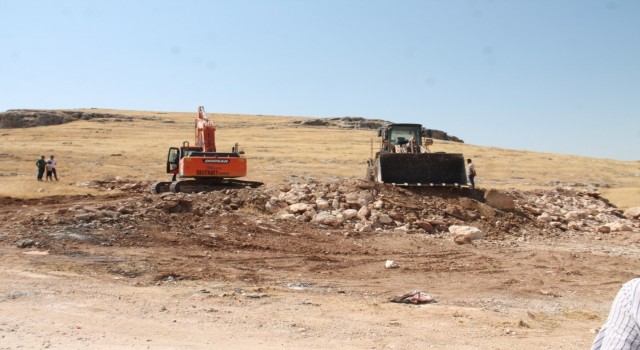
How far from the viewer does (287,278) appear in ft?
30.6

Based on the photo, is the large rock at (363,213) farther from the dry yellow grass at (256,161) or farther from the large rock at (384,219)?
the dry yellow grass at (256,161)

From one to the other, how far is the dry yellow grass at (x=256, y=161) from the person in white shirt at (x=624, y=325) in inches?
884

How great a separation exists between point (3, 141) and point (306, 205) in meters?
44.2

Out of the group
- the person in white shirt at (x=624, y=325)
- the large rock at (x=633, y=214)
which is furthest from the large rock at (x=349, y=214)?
the person in white shirt at (x=624, y=325)

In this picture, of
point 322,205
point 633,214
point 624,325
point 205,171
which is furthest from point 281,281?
point 633,214

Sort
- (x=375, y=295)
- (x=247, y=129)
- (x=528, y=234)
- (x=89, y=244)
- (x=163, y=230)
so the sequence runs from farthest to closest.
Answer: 1. (x=247, y=129)
2. (x=528, y=234)
3. (x=163, y=230)
4. (x=89, y=244)
5. (x=375, y=295)

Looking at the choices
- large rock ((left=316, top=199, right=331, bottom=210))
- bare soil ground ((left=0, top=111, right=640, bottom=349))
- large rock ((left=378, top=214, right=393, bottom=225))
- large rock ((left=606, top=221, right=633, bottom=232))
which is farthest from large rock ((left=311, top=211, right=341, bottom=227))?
large rock ((left=606, top=221, right=633, bottom=232))

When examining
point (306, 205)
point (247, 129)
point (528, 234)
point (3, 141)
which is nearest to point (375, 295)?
point (306, 205)

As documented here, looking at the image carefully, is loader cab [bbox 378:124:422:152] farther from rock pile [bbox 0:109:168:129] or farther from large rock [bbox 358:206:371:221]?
rock pile [bbox 0:109:168:129]

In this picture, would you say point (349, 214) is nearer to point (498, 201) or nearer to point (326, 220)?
point (326, 220)

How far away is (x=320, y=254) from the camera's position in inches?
437

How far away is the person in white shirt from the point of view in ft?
7.14

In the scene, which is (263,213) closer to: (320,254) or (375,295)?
(320,254)

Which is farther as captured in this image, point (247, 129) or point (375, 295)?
point (247, 129)
